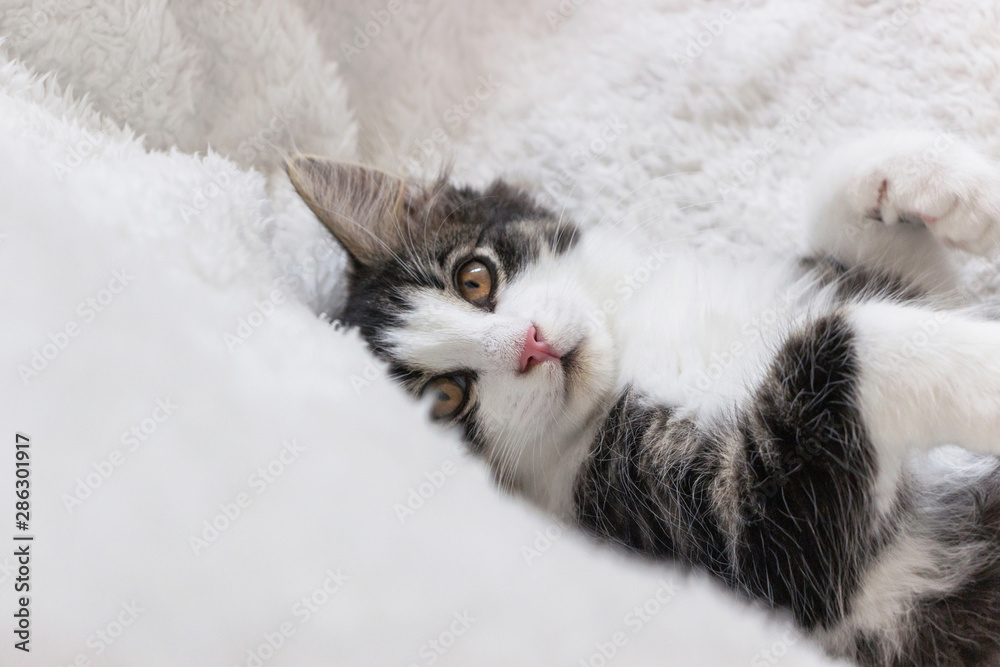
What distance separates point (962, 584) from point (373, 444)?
0.78 meters

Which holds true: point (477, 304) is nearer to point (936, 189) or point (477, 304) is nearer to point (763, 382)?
point (763, 382)

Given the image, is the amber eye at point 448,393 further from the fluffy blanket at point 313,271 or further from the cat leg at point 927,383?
the cat leg at point 927,383

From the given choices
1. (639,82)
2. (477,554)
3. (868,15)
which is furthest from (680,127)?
(477,554)

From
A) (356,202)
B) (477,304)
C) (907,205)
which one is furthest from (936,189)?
(356,202)

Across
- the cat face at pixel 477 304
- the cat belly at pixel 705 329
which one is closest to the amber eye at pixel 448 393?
the cat face at pixel 477 304

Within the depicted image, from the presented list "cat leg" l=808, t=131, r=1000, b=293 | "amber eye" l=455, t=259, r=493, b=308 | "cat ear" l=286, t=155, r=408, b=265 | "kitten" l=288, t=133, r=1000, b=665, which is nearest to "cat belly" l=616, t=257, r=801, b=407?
"kitten" l=288, t=133, r=1000, b=665

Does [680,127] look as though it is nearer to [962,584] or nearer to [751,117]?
[751,117]

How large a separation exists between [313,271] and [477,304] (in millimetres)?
403

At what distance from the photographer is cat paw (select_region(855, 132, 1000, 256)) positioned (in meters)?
1.01

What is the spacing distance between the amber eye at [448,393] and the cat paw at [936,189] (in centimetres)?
67

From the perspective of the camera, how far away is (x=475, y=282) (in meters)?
1.18

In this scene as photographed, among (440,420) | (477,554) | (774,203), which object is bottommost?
(440,420)

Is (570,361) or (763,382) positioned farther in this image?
(570,361)

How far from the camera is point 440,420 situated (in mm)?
1076
